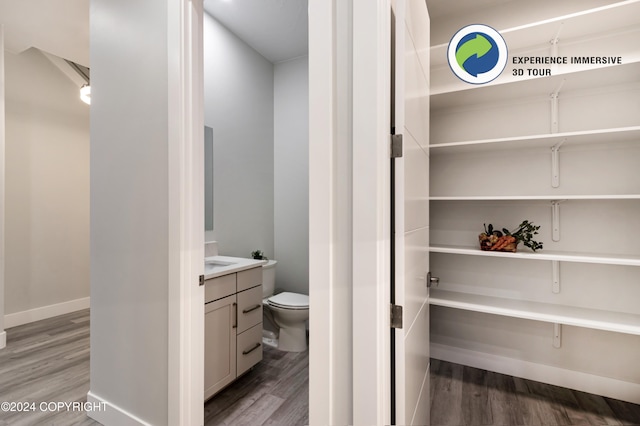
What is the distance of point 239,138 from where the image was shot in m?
3.06

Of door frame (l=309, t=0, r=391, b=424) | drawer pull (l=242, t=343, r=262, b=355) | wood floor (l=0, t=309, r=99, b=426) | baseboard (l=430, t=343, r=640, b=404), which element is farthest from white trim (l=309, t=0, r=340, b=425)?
baseboard (l=430, t=343, r=640, b=404)

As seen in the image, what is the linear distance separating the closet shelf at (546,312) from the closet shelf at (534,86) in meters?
1.43

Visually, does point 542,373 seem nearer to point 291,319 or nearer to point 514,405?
point 514,405

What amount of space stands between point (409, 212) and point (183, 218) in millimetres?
1042

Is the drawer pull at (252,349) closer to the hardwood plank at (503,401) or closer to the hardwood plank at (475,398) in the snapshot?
the hardwood plank at (475,398)

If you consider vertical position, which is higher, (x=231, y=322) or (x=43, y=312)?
(x=231, y=322)

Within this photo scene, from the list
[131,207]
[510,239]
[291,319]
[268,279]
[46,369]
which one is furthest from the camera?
[268,279]

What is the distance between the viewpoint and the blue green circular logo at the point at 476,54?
2143 millimetres

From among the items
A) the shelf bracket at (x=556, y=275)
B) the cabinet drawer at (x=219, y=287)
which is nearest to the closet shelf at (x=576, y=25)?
the shelf bracket at (x=556, y=275)

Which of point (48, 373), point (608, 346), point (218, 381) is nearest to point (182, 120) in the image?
point (218, 381)

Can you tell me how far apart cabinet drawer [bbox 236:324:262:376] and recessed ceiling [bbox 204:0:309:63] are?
262 cm

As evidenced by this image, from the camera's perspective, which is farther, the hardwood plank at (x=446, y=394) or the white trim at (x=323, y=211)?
the hardwood plank at (x=446, y=394)

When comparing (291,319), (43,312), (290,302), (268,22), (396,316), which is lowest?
(43,312)

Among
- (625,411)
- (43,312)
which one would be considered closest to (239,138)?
(43,312)
